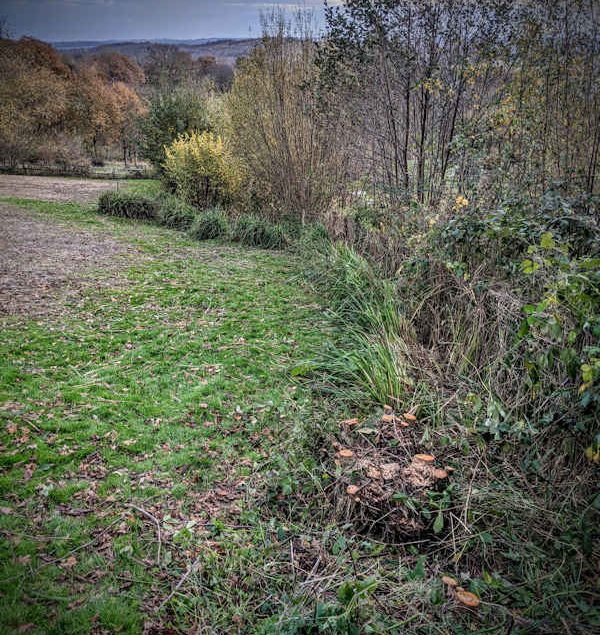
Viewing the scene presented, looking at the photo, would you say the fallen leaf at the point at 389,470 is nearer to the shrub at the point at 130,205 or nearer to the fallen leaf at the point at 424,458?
the fallen leaf at the point at 424,458

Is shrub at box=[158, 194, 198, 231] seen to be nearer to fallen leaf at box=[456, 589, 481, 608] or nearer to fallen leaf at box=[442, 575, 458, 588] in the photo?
fallen leaf at box=[442, 575, 458, 588]

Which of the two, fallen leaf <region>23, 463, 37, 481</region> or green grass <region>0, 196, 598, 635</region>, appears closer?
green grass <region>0, 196, 598, 635</region>

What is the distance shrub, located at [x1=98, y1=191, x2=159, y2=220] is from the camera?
12.9 m

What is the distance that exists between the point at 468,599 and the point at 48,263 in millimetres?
8548

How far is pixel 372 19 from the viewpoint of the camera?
620 cm

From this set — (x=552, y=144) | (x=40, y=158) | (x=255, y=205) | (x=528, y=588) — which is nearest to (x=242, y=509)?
(x=528, y=588)

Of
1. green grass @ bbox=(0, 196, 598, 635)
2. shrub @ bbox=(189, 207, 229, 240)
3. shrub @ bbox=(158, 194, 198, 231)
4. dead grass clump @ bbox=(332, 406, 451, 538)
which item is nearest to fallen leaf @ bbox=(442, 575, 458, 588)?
green grass @ bbox=(0, 196, 598, 635)

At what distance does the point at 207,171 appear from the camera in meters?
11.9

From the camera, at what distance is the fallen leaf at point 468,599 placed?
2082mm

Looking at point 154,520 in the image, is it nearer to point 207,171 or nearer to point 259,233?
point 259,233

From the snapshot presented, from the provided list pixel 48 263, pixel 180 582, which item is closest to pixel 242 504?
pixel 180 582

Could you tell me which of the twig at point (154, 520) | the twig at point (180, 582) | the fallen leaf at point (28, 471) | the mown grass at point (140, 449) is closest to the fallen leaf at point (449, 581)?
the mown grass at point (140, 449)

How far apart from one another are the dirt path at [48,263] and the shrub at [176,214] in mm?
2128

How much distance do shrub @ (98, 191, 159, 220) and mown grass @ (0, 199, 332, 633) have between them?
6680mm
